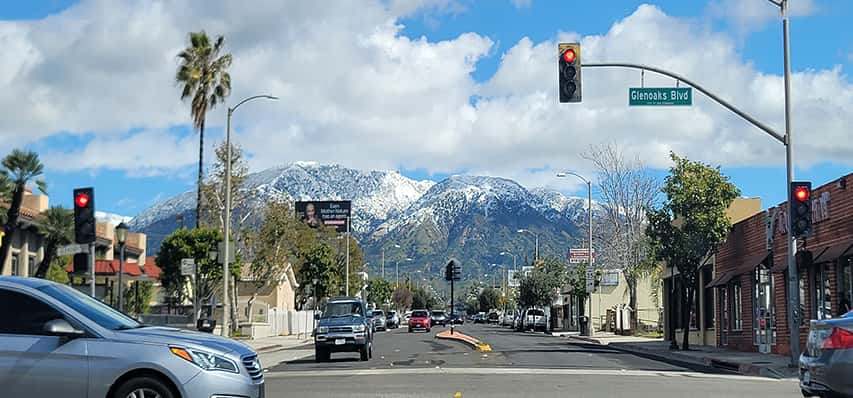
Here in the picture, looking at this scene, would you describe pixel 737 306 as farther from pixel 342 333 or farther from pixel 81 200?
pixel 81 200

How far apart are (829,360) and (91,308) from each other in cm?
853

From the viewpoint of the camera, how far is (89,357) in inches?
416

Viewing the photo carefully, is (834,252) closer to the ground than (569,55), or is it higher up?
closer to the ground

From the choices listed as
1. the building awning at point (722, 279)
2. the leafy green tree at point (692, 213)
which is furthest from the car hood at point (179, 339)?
the building awning at point (722, 279)

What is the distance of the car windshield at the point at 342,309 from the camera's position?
32812mm

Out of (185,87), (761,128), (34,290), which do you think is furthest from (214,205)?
(34,290)

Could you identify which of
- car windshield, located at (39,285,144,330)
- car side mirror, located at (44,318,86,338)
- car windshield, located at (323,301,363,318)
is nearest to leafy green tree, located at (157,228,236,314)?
car windshield, located at (323,301,363,318)

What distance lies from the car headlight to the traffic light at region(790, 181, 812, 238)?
64.9ft

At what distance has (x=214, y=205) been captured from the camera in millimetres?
60844

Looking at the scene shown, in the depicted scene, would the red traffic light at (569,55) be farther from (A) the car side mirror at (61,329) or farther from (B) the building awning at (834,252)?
(A) the car side mirror at (61,329)

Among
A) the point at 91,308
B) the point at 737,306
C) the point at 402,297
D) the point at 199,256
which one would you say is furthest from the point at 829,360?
the point at 402,297

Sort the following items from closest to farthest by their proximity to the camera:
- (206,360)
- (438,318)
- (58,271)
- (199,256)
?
(206,360) → (58,271) → (199,256) → (438,318)

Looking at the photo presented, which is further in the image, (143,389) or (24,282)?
(24,282)

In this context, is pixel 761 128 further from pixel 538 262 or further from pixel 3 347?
pixel 538 262
